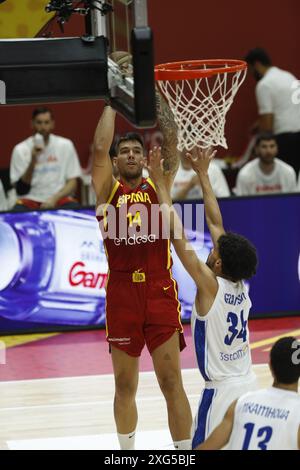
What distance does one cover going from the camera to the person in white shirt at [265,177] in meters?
12.4

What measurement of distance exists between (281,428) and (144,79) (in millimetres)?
1931

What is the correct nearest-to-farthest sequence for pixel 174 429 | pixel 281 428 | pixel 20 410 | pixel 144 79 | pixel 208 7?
pixel 281 428 < pixel 144 79 < pixel 174 429 < pixel 20 410 < pixel 208 7

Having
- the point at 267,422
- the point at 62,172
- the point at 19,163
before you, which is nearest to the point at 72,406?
the point at 267,422

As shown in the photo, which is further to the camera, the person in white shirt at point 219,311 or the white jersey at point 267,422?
the person in white shirt at point 219,311

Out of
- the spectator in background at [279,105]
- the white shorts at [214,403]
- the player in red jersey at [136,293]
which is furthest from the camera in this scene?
the spectator in background at [279,105]

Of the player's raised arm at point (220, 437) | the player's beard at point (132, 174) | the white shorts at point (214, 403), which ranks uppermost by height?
the player's beard at point (132, 174)

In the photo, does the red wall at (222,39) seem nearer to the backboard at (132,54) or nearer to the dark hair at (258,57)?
the dark hair at (258,57)

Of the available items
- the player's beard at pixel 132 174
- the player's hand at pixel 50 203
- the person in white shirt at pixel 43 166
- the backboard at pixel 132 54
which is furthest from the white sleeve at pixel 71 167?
the backboard at pixel 132 54

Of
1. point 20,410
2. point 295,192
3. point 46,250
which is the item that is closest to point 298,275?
point 295,192

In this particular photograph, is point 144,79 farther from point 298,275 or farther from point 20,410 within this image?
point 298,275

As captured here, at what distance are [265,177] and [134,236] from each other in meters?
5.49

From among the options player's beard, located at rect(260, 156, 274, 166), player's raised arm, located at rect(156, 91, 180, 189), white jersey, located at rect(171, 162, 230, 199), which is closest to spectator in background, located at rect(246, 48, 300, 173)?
player's beard, located at rect(260, 156, 274, 166)

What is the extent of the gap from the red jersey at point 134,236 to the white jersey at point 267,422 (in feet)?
7.20

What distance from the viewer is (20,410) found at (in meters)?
8.73
